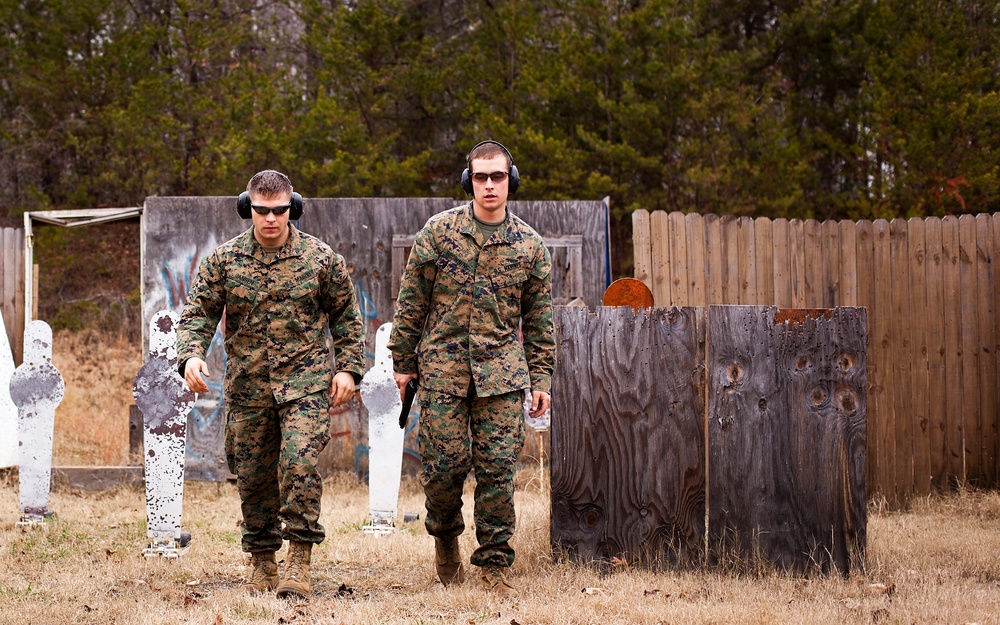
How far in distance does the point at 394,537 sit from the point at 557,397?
172 centimetres

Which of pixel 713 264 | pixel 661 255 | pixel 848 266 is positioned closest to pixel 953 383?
pixel 848 266

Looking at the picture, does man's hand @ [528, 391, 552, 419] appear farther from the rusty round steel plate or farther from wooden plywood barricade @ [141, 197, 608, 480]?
wooden plywood barricade @ [141, 197, 608, 480]

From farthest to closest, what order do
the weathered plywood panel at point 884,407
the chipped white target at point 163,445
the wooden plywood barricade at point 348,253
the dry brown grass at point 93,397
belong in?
the dry brown grass at point 93,397 < the wooden plywood barricade at point 348,253 < the weathered plywood panel at point 884,407 < the chipped white target at point 163,445

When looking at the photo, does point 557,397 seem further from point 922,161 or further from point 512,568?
point 922,161

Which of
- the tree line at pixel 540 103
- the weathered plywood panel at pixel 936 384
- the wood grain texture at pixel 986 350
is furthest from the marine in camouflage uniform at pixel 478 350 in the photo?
the tree line at pixel 540 103

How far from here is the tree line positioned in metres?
14.3

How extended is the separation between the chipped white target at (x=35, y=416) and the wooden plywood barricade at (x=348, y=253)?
66.8 inches

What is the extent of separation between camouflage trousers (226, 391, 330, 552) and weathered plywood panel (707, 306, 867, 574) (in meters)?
2.13

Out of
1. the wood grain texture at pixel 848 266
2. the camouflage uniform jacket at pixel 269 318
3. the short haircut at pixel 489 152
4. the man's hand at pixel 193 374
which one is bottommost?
the man's hand at pixel 193 374

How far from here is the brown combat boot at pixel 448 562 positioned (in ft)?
16.7

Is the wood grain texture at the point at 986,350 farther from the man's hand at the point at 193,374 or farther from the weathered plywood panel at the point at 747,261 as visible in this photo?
the man's hand at the point at 193,374

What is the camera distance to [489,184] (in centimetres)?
487

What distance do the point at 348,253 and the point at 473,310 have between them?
4.09m

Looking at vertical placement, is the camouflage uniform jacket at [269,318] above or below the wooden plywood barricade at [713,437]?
above
